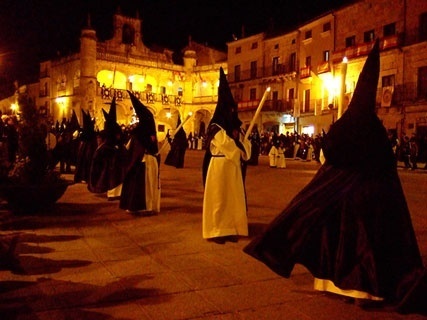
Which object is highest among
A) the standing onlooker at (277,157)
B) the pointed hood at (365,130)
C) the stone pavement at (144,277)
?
the pointed hood at (365,130)

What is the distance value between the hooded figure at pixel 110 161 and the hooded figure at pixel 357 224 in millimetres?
6818

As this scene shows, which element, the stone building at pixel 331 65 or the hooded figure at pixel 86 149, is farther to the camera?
the stone building at pixel 331 65

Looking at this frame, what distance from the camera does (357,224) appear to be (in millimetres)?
4082

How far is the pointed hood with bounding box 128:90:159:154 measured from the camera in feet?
29.1

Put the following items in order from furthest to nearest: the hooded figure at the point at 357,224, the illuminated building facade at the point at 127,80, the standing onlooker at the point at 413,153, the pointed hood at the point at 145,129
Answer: the illuminated building facade at the point at 127,80, the standing onlooker at the point at 413,153, the pointed hood at the point at 145,129, the hooded figure at the point at 357,224

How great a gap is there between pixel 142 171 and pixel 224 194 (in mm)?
2541

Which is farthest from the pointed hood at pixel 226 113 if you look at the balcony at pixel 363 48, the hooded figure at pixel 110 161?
the balcony at pixel 363 48

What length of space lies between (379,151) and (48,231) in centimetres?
522

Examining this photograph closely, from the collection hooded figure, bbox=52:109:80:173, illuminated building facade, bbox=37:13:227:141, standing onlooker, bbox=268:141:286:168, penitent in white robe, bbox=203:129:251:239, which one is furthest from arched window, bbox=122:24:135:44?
penitent in white robe, bbox=203:129:251:239

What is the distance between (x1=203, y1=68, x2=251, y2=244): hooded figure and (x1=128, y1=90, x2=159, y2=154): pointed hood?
7.57 ft

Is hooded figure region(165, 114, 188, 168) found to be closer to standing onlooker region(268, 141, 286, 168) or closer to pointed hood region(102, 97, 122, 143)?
pointed hood region(102, 97, 122, 143)

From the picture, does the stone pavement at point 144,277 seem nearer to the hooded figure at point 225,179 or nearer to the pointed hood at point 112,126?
the hooded figure at point 225,179

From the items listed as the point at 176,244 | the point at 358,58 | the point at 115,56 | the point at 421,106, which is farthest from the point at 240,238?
the point at 115,56

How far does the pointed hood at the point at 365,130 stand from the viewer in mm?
4133
